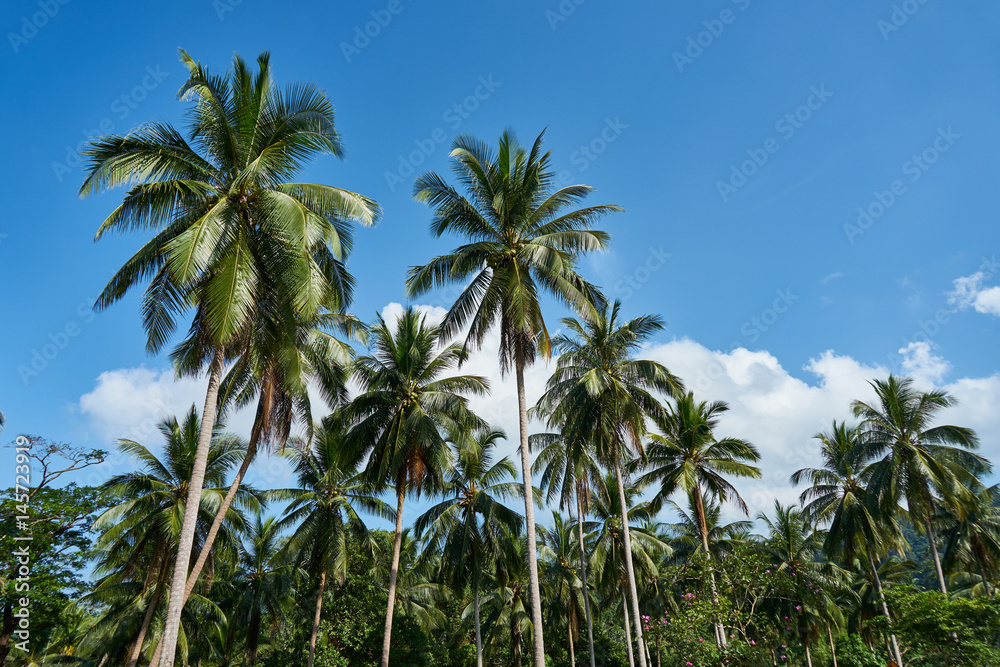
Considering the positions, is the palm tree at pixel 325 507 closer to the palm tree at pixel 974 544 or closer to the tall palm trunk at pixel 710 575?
the tall palm trunk at pixel 710 575

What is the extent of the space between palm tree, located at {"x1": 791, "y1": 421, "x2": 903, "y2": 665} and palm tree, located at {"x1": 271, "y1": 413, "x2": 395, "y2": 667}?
67.8 ft

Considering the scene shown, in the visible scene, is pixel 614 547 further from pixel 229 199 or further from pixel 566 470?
pixel 229 199

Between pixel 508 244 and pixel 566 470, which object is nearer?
pixel 508 244

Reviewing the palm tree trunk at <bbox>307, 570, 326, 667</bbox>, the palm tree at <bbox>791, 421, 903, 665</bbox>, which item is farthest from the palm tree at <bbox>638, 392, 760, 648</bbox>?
the palm tree trunk at <bbox>307, 570, 326, 667</bbox>

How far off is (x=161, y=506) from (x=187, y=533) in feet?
41.0

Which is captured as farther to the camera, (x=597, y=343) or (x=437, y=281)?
(x=597, y=343)

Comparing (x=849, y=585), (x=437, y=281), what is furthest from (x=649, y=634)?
(x=849, y=585)

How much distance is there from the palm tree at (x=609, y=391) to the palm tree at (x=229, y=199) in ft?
32.3

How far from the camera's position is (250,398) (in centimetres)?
1783

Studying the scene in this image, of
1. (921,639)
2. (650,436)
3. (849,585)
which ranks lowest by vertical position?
(921,639)

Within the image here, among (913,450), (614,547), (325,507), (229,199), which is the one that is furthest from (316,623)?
(913,450)

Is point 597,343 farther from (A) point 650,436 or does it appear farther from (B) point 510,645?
(B) point 510,645

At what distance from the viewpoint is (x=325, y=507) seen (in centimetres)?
2367

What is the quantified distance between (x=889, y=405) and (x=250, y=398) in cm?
2529
